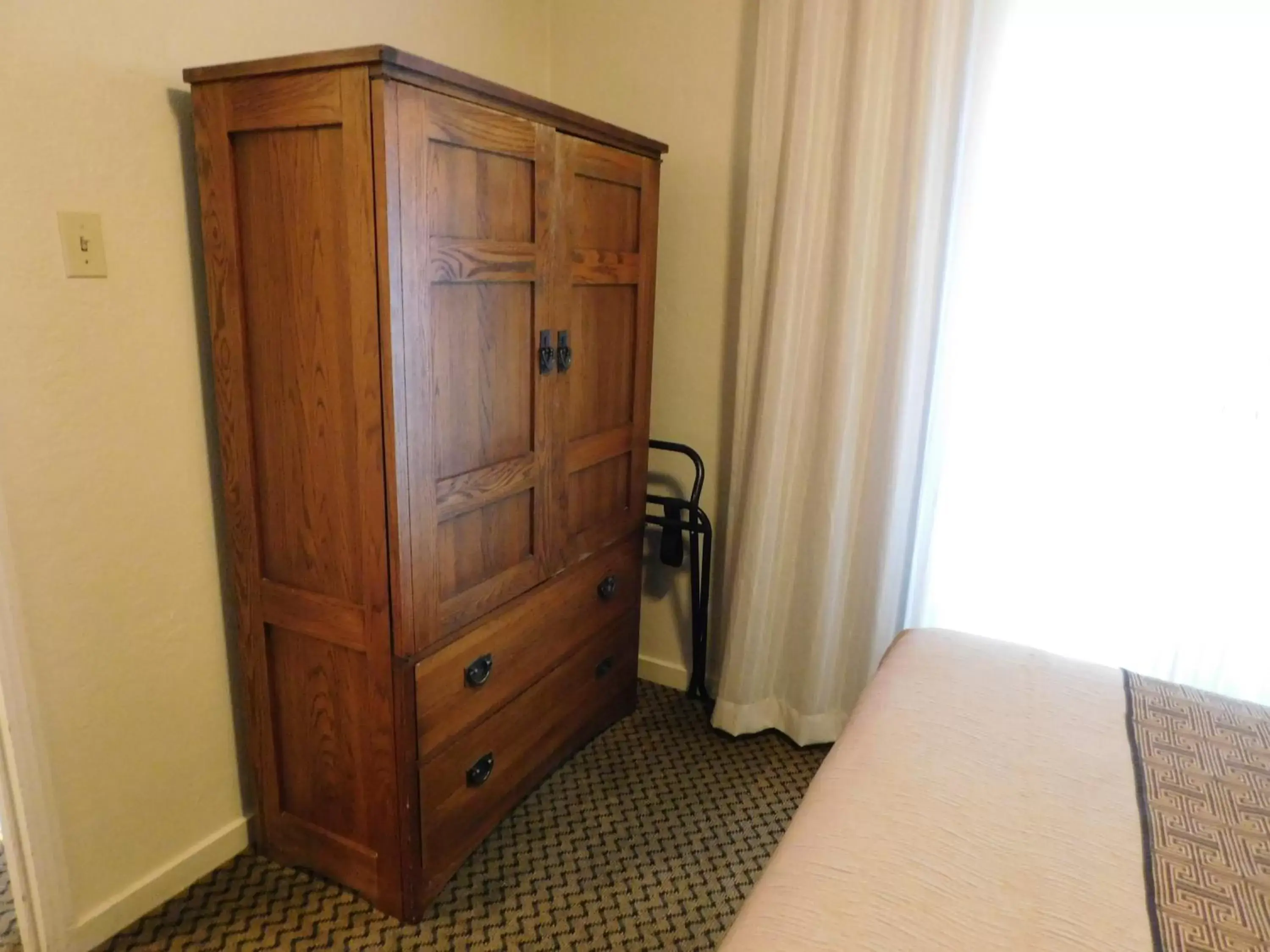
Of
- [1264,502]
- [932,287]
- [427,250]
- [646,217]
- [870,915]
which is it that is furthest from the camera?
[646,217]

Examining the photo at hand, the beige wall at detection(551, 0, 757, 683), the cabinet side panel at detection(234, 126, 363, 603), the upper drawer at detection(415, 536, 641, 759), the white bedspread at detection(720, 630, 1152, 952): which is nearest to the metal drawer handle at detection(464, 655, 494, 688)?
the upper drawer at detection(415, 536, 641, 759)

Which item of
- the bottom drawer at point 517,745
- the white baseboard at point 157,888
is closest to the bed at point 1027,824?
the bottom drawer at point 517,745

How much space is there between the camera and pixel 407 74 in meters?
1.38

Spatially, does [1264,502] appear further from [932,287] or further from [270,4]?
[270,4]

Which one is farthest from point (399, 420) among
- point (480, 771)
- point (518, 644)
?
point (480, 771)

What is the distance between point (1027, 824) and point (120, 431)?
170cm

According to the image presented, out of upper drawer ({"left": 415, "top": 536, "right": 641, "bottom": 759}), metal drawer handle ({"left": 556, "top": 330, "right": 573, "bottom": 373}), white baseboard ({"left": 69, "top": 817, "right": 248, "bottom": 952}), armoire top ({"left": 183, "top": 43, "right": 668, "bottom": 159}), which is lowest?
white baseboard ({"left": 69, "top": 817, "right": 248, "bottom": 952})

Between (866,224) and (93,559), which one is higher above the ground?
(866,224)

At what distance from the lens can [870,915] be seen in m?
0.96

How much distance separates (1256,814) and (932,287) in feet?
4.35

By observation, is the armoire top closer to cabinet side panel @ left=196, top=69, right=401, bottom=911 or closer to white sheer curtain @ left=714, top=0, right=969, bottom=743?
cabinet side panel @ left=196, top=69, right=401, bottom=911

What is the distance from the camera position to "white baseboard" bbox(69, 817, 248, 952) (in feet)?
5.45

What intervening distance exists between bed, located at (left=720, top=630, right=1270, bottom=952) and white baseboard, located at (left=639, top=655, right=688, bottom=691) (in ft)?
4.36

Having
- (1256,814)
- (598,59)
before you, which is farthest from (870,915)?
(598,59)
